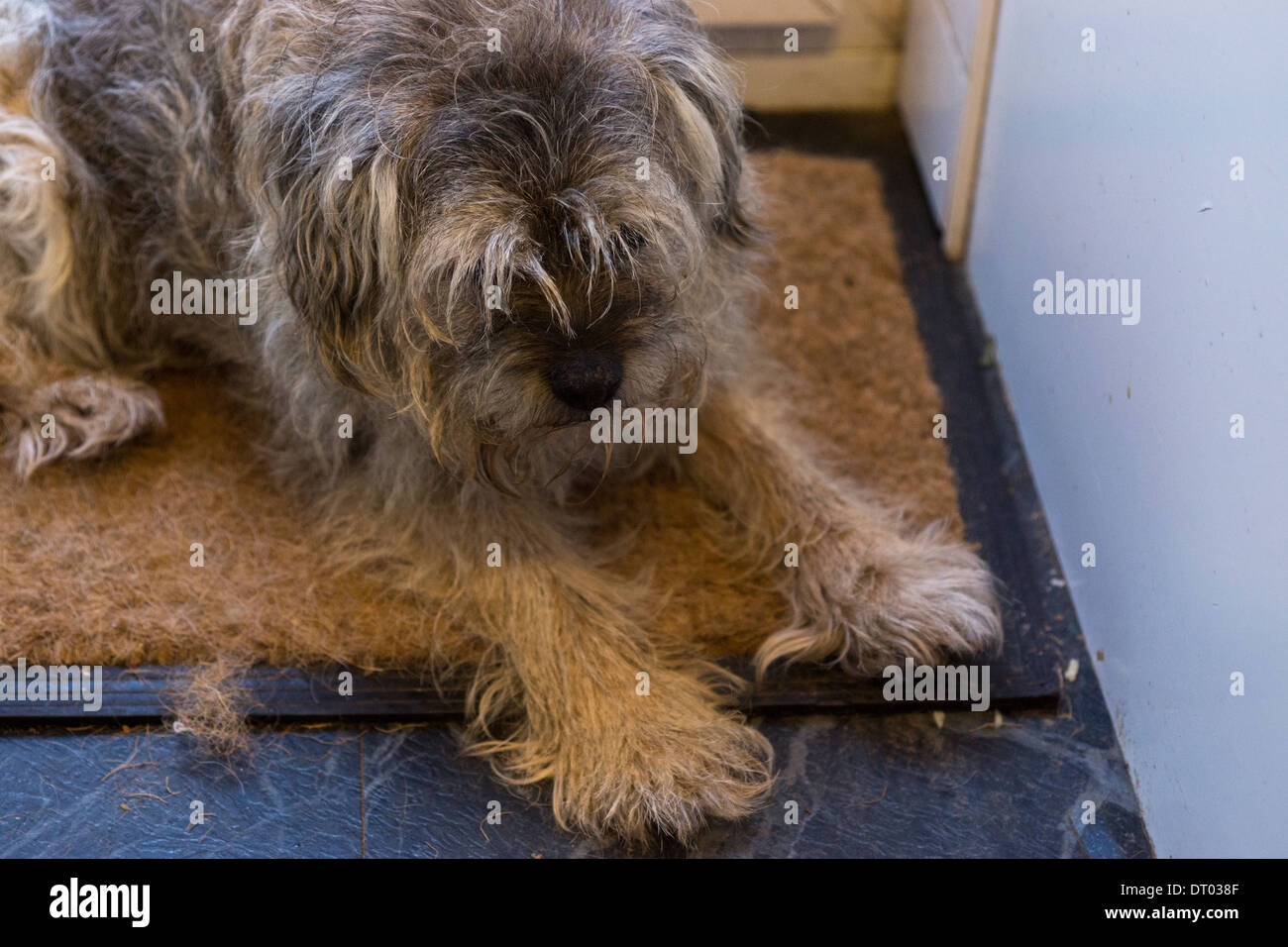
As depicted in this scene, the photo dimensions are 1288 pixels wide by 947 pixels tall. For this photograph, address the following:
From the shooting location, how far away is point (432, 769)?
81.2 inches

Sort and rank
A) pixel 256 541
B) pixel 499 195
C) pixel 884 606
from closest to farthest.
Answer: pixel 499 195 < pixel 884 606 < pixel 256 541

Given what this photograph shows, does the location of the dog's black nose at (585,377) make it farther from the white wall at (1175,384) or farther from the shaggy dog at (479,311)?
the white wall at (1175,384)

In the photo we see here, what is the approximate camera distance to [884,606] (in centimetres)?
215

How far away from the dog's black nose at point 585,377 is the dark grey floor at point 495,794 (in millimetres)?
659

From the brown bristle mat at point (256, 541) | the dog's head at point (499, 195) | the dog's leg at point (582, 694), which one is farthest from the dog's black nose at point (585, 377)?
the brown bristle mat at point (256, 541)

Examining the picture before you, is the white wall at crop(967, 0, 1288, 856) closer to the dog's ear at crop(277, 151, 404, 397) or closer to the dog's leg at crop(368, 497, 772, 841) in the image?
the dog's leg at crop(368, 497, 772, 841)

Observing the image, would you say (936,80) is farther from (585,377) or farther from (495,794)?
(495,794)

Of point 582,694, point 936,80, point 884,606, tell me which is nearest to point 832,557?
point 884,606

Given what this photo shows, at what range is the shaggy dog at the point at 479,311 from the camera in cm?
171

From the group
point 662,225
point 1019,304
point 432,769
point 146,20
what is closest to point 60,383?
point 146,20

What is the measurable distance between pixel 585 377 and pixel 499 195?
0.93 ft

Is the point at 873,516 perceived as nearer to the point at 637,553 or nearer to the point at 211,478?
the point at 637,553

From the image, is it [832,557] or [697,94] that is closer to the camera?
[697,94]

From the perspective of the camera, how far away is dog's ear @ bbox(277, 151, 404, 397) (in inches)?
67.7
